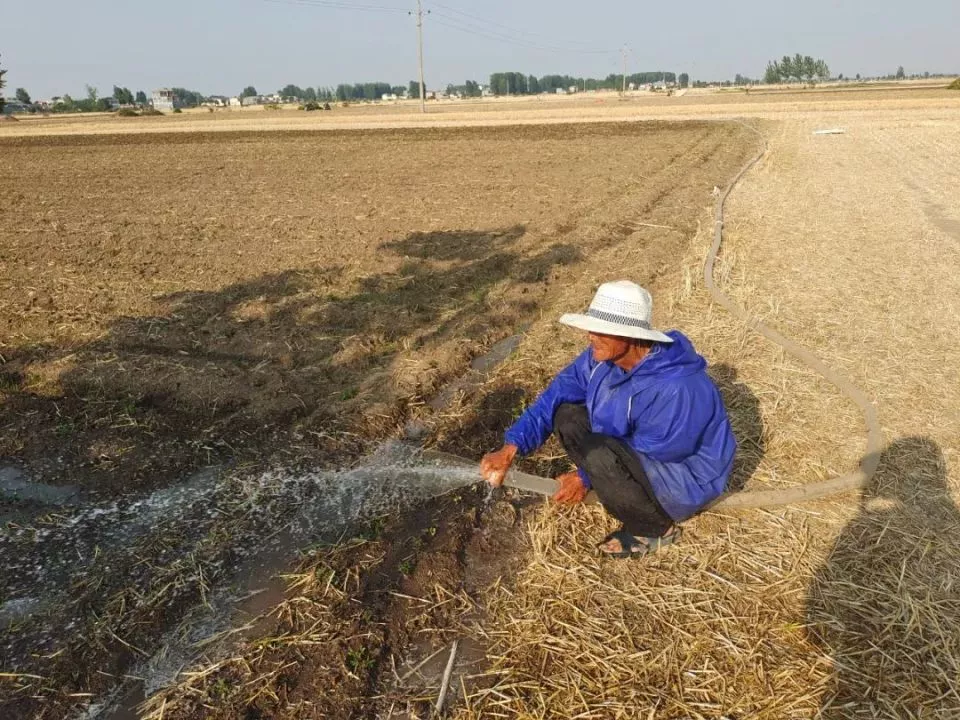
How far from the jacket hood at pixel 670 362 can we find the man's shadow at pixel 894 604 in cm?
126

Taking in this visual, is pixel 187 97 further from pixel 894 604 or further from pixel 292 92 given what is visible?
pixel 894 604

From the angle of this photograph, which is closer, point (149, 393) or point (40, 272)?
point (149, 393)

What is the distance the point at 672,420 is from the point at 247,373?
3799 millimetres

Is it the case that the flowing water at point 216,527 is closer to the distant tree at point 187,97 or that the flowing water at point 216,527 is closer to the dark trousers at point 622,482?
the dark trousers at point 622,482

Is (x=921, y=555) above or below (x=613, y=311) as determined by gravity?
below

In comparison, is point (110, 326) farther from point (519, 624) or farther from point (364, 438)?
point (519, 624)


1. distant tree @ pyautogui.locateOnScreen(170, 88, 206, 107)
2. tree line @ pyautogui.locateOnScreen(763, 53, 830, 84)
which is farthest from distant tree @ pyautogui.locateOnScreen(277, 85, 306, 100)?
tree line @ pyautogui.locateOnScreen(763, 53, 830, 84)

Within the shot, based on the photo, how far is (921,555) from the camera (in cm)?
319

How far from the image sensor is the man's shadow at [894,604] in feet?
8.30

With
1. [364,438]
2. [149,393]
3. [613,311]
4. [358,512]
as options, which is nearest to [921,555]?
[613,311]

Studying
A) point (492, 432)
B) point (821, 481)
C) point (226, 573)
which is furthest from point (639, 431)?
point (226, 573)

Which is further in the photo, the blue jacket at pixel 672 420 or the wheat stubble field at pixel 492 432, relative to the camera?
the blue jacket at pixel 672 420

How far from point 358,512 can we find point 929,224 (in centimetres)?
1019

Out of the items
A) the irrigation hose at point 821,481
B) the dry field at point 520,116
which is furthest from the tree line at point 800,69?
the irrigation hose at point 821,481
